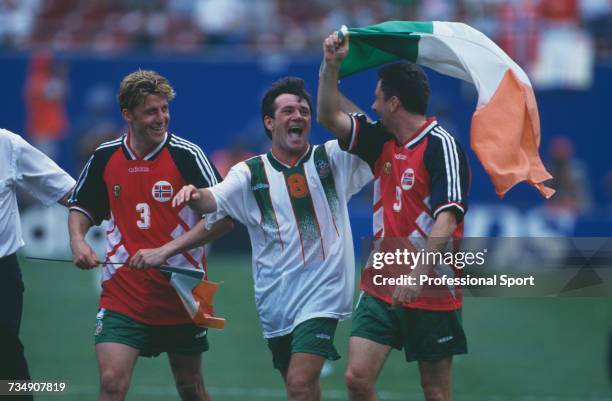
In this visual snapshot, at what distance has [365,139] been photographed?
24.7ft

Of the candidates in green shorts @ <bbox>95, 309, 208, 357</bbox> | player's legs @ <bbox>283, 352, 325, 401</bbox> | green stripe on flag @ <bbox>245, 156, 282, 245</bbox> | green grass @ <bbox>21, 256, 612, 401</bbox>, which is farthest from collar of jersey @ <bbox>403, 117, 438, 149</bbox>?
green grass @ <bbox>21, 256, 612, 401</bbox>

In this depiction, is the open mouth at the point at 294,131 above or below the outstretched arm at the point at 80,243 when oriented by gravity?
above

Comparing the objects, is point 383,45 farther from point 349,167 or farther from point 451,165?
point 451,165

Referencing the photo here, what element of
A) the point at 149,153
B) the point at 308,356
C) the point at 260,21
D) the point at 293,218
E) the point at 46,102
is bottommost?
the point at 308,356

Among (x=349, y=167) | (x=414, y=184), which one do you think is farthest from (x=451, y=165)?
(x=349, y=167)

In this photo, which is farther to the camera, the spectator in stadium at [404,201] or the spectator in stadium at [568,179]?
the spectator in stadium at [568,179]

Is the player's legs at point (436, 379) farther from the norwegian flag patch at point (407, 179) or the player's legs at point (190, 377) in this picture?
the player's legs at point (190, 377)

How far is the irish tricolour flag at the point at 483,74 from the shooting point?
757 cm

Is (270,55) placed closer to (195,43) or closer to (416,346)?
(195,43)

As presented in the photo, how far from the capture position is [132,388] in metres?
10.4

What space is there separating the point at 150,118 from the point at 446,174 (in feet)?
6.48

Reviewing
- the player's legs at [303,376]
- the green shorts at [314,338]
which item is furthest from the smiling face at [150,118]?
the player's legs at [303,376]

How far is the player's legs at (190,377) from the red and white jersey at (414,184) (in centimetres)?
126

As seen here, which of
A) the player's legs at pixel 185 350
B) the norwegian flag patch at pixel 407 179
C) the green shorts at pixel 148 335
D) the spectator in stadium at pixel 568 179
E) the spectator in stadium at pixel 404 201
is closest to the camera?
the spectator in stadium at pixel 404 201
